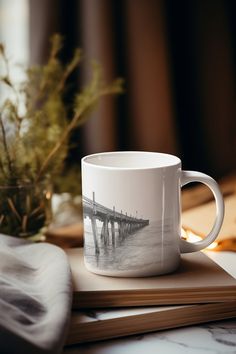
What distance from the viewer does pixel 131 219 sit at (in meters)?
0.73

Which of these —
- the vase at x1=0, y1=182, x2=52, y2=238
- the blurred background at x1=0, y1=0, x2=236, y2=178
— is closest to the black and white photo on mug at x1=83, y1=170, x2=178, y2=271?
the vase at x1=0, y1=182, x2=52, y2=238

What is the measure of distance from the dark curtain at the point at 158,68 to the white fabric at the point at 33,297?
62cm

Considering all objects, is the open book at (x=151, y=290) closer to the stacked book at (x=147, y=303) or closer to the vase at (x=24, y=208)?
the stacked book at (x=147, y=303)

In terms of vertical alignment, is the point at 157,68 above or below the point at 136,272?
above

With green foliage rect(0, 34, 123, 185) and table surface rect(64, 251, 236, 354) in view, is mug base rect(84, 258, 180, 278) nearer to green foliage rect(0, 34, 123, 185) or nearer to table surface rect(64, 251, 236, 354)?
table surface rect(64, 251, 236, 354)

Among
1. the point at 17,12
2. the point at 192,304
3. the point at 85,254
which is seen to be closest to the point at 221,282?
the point at 192,304

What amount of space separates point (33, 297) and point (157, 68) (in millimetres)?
817

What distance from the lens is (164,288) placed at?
2.33 ft

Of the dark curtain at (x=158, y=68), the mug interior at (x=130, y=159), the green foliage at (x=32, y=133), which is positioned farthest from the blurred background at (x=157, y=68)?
the mug interior at (x=130, y=159)

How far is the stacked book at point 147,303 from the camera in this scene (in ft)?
2.23

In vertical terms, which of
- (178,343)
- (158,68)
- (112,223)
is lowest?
(178,343)

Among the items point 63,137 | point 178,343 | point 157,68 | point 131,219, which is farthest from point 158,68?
point 178,343

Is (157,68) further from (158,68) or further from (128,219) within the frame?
(128,219)

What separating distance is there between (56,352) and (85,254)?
0.68ft
